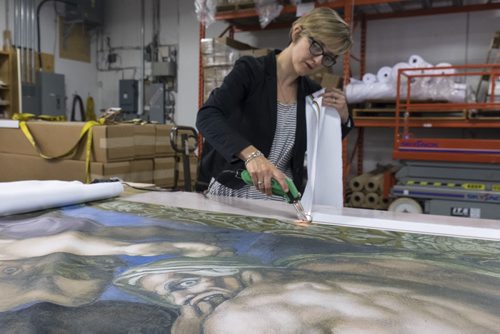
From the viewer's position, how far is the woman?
128 cm

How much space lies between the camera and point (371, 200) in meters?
3.52

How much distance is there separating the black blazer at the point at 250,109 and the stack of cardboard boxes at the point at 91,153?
1333mm

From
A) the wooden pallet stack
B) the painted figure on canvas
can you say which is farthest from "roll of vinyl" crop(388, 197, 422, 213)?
the painted figure on canvas

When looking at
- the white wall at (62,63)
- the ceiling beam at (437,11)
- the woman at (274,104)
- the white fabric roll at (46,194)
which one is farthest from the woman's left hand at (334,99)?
the white wall at (62,63)

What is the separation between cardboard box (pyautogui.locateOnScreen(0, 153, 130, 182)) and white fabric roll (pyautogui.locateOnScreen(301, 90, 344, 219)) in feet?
4.98

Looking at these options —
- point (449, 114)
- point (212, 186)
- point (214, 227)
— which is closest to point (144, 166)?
point (212, 186)

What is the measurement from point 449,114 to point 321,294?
320 centimetres

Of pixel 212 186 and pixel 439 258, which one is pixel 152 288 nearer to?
pixel 439 258

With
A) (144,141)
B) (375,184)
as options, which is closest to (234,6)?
(144,141)

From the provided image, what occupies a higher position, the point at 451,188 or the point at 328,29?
the point at 328,29

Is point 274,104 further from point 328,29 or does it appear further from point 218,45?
point 218,45

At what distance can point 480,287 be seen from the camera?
2.24 ft

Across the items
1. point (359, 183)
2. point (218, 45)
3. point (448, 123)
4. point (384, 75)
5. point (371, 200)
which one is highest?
point (218, 45)

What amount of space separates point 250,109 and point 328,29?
1.11ft
